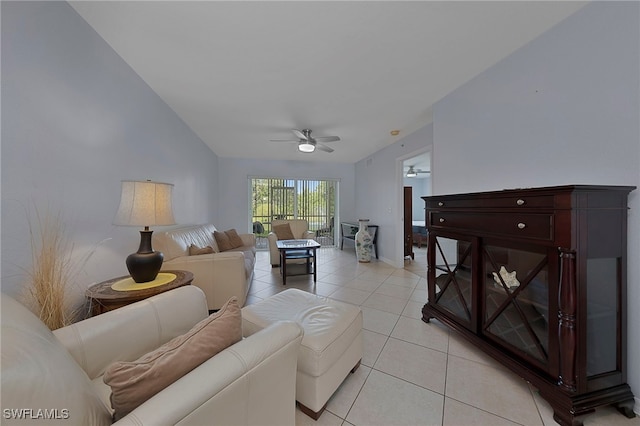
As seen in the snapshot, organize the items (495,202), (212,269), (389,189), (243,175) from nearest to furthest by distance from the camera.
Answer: (495,202)
(212,269)
(389,189)
(243,175)

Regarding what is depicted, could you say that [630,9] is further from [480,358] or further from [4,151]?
[4,151]

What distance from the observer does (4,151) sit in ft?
3.65

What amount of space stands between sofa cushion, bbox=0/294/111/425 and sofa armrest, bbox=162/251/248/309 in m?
1.58

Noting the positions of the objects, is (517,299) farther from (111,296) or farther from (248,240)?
(248,240)

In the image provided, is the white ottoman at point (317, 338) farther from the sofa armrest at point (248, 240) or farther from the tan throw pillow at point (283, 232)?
the tan throw pillow at point (283, 232)

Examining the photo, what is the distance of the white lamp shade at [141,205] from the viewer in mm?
1485

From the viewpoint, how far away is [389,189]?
4.54 m

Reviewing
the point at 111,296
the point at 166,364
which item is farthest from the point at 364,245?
the point at 166,364

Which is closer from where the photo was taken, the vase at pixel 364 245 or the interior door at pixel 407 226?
the vase at pixel 364 245

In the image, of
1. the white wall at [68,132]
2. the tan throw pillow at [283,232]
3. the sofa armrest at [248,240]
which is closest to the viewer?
the white wall at [68,132]

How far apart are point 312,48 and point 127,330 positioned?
7.05 feet

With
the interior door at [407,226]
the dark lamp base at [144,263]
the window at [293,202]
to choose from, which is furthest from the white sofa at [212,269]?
the window at [293,202]

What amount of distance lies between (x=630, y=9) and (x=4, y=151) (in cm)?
339

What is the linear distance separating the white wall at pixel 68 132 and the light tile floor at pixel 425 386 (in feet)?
6.00
